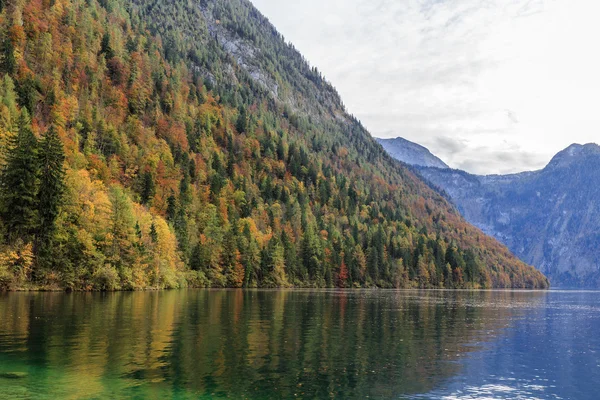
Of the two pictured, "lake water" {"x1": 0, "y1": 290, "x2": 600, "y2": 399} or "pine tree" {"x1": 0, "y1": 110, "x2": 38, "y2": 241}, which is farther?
"pine tree" {"x1": 0, "y1": 110, "x2": 38, "y2": 241}

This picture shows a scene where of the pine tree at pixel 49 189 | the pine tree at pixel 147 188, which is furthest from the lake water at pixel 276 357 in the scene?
the pine tree at pixel 147 188

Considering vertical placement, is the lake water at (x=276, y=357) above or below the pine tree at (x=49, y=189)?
below

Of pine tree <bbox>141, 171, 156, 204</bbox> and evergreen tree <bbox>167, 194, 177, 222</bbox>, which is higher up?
pine tree <bbox>141, 171, 156, 204</bbox>

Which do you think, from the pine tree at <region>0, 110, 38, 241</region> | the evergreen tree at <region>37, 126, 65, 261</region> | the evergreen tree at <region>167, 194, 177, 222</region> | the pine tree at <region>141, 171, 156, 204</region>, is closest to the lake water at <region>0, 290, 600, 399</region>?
the pine tree at <region>0, 110, 38, 241</region>

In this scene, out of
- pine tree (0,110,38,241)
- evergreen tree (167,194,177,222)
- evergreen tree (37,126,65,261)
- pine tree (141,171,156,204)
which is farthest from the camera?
evergreen tree (167,194,177,222)

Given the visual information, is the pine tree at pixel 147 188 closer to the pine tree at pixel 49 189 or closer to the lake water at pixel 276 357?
Result: the pine tree at pixel 49 189

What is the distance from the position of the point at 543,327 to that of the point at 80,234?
244 ft

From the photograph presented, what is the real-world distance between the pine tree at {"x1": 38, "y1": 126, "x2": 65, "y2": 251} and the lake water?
29.6 meters

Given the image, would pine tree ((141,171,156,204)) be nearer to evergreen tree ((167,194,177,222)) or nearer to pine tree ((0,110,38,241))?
evergreen tree ((167,194,177,222))

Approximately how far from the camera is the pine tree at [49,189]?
87.9m

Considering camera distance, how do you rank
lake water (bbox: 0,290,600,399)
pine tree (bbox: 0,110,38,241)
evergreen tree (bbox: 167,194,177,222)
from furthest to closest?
evergreen tree (bbox: 167,194,177,222) → pine tree (bbox: 0,110,38,241) → lake water (bbox: 0,290,600,399)

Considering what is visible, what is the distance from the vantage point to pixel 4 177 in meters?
85.7

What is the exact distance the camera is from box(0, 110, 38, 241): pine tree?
3339 inches

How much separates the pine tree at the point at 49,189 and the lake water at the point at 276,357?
29.6 metres
